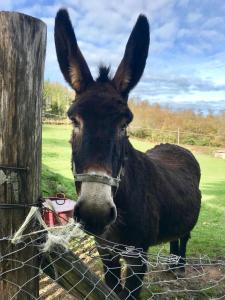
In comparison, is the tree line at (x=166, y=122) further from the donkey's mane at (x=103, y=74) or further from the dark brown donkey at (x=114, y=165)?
the donkey's mane at (x=103, y=74)

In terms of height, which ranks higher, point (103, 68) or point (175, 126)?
point (103, 68)

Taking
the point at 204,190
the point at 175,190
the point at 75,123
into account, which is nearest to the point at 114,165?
the point at 75,123

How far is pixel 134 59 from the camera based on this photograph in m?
2.95

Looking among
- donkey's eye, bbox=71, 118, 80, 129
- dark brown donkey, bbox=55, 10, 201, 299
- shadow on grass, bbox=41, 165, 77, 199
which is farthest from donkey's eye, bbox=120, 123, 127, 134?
shadow on grass, bbox=41, 165, 77, 199

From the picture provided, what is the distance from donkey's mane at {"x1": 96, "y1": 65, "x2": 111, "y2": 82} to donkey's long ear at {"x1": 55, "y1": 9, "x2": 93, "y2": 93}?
3.2 inches

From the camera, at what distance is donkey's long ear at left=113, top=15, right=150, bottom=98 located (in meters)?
2.80

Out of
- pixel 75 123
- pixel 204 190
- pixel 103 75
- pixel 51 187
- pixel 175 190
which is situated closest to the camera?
pixel 75 123

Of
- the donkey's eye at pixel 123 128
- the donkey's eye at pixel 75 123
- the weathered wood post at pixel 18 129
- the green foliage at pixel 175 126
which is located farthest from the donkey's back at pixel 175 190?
the green foliage at pixel 175 126

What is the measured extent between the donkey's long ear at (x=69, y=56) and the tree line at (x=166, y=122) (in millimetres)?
30125

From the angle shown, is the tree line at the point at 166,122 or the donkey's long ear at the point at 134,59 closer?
the donkey's long ear at the point at 134,59

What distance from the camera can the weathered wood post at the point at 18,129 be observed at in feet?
5.13

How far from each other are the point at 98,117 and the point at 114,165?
33 centimetres

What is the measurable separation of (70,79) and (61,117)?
33229mm

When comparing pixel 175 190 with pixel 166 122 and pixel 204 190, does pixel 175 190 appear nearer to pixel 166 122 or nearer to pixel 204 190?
pixel 204 190
